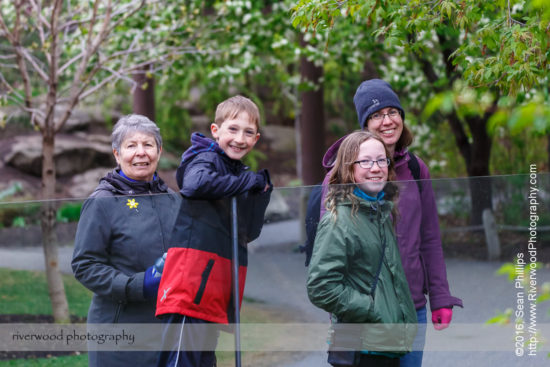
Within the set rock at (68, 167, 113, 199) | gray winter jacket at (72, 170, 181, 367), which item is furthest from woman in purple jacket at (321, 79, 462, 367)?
rock at (68, 167, 113, 199)

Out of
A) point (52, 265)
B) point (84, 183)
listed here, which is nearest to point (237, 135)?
point (52, 265)

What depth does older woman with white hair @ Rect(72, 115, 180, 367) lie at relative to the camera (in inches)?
127

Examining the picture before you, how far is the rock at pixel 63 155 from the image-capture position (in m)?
16.7

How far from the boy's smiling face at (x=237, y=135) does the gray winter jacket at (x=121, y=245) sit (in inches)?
13.3

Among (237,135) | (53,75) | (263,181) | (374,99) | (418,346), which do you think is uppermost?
(53,75)

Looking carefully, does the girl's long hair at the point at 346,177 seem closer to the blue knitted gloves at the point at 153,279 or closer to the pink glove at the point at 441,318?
the pink glove at the point at 441,318

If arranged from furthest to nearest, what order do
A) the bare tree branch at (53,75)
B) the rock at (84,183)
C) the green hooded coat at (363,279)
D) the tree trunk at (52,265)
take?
the rock at (84,183) → the bare tree branch at (53,75) → the tree trunk at (52,265) → the green hooded coat at (363,279)

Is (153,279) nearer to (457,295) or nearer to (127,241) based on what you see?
(127,241)

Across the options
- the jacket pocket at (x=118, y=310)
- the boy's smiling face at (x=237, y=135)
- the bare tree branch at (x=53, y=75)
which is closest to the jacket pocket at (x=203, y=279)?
the jacket pocket at (x=118, y=310)

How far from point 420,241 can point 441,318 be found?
1.28ft

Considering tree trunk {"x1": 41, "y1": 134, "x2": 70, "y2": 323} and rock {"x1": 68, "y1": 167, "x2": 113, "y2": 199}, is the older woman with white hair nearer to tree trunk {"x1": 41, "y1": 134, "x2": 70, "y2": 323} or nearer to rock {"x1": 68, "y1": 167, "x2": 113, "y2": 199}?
tree trunk {"x1": 41, "y1": 134, "x2": 70, "y2": 323}

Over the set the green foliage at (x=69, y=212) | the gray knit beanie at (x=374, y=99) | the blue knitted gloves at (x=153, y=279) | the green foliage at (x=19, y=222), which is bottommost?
the blue knitted gloves at (x=153, y=279)

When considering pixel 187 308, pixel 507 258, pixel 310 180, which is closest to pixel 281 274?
pixel 187 308

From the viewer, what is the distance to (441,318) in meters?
3.31
